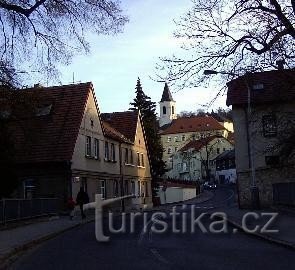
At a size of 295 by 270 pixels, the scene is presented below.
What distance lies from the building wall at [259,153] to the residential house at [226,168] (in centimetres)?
7676

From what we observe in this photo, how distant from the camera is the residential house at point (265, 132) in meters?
24.8

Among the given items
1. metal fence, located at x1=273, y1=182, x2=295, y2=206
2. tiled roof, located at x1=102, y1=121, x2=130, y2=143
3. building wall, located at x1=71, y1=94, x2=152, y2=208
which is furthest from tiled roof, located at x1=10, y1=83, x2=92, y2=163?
metal fence, located at x1=273, y1=182, x2=295, y2=206

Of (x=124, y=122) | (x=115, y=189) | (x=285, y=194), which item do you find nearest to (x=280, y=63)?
(x=285, y=194)

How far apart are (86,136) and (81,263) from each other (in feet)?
93.1

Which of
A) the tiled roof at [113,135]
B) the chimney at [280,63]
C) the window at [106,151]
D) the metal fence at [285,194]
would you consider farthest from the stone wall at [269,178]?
the chimney at [280,63]

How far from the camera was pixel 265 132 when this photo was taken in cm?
4266

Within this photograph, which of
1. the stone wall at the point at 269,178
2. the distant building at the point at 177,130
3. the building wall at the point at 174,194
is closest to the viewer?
the stone wall at the point at 269,178

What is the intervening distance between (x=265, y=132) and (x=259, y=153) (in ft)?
5.88

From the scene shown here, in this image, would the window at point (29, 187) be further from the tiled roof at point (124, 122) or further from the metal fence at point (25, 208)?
the tiled roof at point (124, 122)

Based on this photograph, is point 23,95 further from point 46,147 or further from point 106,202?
point 106,202

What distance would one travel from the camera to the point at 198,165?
5546 inches

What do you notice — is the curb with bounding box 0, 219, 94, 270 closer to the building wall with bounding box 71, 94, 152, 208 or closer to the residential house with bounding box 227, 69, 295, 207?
the residential house with bounding box 227, 69, 295, 207

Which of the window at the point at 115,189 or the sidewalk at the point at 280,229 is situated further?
the window at the point at 115,189

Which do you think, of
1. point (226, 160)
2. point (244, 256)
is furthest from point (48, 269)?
point (226, 160)
